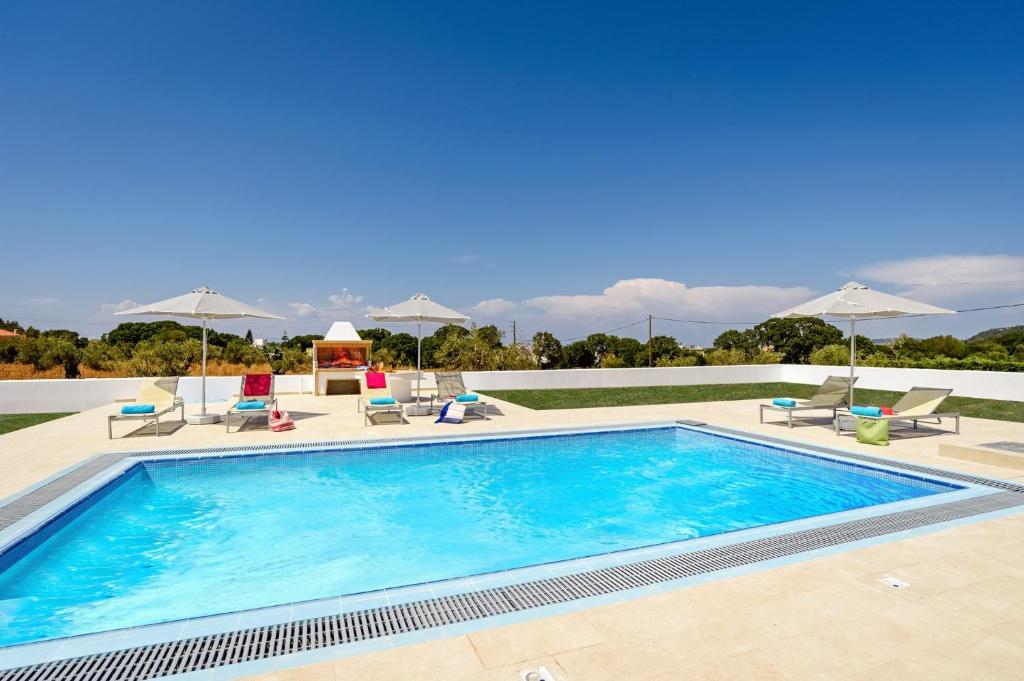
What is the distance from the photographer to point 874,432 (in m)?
Result: 7.89

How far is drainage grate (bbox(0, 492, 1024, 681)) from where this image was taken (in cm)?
247

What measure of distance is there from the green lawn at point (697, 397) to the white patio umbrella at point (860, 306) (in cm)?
330

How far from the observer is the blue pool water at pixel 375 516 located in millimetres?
3930

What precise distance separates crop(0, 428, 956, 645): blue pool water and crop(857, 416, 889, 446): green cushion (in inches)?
53.0

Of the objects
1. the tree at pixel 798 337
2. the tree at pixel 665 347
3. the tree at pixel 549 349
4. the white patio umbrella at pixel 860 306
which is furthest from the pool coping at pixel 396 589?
the tree at pixel 798 337

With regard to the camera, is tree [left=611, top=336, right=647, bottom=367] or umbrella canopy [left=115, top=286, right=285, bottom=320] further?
tree [left=611, top=336, right=647, bottom=367]

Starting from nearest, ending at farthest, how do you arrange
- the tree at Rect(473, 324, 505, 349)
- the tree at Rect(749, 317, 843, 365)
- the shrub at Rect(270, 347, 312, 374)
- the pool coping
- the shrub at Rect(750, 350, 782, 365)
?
the pool coping → the shrub at Rect(270, 347, 312, 374) → the shrub at Rect(750, 350, 782, 365) → the tree at Rect(473, 324, 505, 349) → the tree at Rect(749, 317, 843, 365)

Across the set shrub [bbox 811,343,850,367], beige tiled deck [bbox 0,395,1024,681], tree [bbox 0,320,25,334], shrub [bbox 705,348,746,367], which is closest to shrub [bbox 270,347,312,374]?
beige tiled deck [bbox 0,395,1024,681]

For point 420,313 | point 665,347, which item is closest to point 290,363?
point 420,313

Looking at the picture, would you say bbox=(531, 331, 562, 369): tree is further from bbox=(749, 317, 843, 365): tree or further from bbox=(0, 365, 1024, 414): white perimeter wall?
bbox=(749, 317, 843, 365): tree

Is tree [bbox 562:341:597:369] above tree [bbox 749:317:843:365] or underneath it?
underneath

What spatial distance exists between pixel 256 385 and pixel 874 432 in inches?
406

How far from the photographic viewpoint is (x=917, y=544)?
12.8 ft

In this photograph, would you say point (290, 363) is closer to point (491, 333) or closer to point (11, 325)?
point (491, 333)
